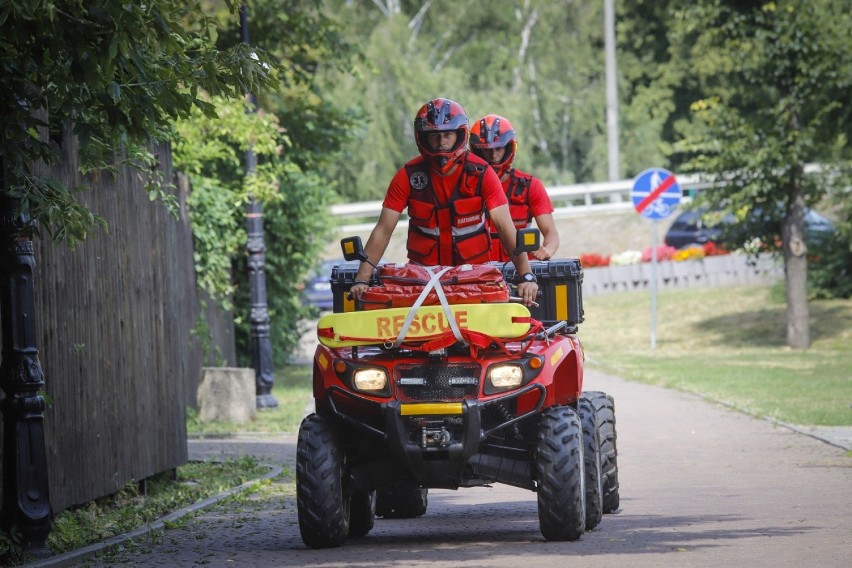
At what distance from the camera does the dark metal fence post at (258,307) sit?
2217cm

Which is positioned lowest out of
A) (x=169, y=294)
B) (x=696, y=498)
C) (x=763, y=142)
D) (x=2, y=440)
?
(x=696, y=498)

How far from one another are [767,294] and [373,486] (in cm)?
2792

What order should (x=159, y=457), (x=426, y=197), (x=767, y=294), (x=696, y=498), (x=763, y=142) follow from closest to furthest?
(x=426, y=197) → (x=696, y=498) → (x=159, y=457) → (x=763, y=142) → (x=767, y=294)

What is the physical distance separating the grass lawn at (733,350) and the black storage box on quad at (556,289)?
24.3 feet

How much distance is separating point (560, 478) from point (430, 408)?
833 mm

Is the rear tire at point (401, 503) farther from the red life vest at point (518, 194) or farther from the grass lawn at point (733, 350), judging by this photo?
the grass lawn at point (733, 350)

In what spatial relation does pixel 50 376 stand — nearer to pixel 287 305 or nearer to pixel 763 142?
pixel 287 305

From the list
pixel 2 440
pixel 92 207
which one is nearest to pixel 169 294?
pixel 92 207

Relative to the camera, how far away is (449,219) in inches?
428

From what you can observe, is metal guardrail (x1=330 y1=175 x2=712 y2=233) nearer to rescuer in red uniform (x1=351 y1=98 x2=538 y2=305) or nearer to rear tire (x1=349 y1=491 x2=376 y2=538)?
rescuer in red uniform (x1=351 y1=98 x2=538 y2=305)

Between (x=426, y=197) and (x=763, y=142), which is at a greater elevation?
(x=763, y=142)

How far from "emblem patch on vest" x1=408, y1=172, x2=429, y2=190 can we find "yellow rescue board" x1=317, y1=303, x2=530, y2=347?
4.19ft

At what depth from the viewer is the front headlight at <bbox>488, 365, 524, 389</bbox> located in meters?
9.76

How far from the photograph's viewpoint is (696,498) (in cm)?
1227
